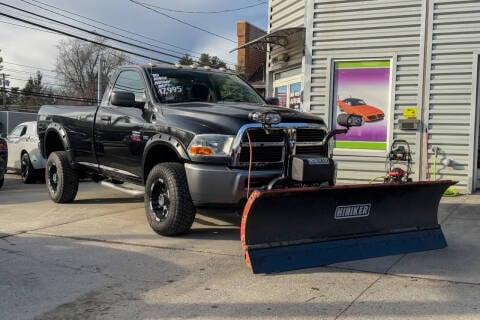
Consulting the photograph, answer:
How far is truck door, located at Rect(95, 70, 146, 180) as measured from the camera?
666cm

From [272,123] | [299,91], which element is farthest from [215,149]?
[299,91]

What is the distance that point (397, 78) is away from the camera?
34.3 ft

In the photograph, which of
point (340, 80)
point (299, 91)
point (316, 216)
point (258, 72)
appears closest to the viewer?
point (316, 216)

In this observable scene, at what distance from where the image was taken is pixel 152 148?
638 centimetres

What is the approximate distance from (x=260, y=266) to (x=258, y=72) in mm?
19957

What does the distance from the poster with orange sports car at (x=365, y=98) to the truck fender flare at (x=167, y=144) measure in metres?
5.65

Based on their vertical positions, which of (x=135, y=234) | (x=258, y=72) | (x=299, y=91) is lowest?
(x=135, y=234)

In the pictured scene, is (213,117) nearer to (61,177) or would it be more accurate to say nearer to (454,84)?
(61,177)

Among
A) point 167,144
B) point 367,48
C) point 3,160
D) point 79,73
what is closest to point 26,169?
point 3,160

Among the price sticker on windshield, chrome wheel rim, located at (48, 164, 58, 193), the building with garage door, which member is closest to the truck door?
chrome wheel rim, located at (48, 164, 58, 193)

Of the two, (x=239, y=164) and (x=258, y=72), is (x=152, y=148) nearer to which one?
(x=239, y=164)

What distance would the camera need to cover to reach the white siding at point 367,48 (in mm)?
10336

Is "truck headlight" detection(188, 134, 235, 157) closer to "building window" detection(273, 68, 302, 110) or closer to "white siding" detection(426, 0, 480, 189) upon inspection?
"white siding" detection(426, 0, 480, 189)

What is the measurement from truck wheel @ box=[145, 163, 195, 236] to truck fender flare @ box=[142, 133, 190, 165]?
0.66 ft
